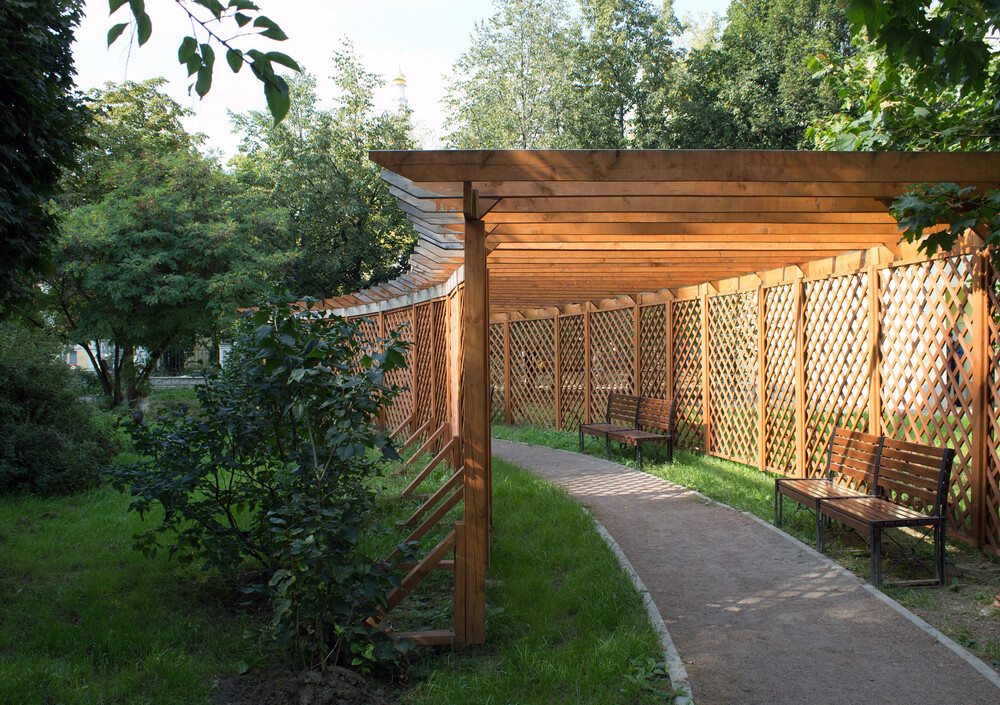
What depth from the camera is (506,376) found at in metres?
12.0

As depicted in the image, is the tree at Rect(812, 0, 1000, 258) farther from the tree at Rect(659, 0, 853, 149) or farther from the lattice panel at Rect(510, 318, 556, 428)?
the tree at Rect(659, 0, 853, 149)

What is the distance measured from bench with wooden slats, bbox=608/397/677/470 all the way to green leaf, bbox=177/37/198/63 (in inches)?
259

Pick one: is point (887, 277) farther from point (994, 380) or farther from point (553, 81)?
point (553, 81)

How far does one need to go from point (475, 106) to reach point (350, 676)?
22394 mm

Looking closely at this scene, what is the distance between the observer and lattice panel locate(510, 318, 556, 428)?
11.6 metres

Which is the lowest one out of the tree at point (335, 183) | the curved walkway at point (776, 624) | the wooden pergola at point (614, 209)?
the curved walkway at point (776, 624)

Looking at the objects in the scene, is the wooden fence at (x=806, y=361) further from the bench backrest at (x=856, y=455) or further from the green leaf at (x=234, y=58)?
the green leaf at (x=234, y=58)

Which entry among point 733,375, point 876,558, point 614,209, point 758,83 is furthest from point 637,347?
point 758,83

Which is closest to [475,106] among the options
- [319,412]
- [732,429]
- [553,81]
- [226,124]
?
[553,81]

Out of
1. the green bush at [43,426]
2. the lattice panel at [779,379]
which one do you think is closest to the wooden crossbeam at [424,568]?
the green bush at [43,426]

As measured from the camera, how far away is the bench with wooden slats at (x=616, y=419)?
8406 millimetres

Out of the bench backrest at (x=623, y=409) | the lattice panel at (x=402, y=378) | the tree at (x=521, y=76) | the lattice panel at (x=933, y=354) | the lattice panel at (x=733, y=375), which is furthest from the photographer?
the tree at (x=521, y=76)

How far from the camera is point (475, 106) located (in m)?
22.9

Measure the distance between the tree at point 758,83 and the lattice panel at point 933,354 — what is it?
13265mm
